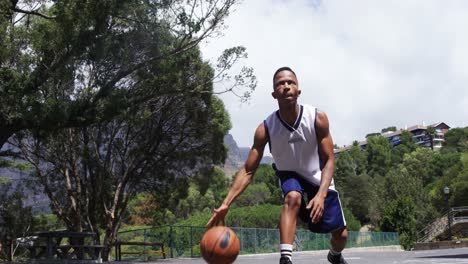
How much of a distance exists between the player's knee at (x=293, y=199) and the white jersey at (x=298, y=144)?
27 cm

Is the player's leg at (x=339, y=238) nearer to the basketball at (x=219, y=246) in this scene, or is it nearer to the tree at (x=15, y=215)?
the basketball at (x=219, y=246)

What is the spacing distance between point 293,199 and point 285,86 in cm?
87

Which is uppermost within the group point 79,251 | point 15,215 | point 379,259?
point 15,215

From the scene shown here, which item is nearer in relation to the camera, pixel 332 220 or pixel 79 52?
pixel 332 220

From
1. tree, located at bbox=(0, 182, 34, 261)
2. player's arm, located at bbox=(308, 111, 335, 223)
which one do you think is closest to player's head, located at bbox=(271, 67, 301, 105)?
player's arm, located at bbox=(308, 111, 335, 223)

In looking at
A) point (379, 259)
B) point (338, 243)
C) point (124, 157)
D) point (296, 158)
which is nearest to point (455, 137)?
point (124, 157)

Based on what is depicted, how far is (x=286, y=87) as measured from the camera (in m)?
4.59

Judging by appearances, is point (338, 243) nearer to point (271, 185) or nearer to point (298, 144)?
point (298, 144)

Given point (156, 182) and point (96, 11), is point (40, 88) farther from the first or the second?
point (156, 182)

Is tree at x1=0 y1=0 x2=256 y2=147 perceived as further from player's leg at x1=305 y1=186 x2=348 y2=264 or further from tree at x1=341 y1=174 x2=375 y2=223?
tree at x1=341 y1=174 x2=375 y2=223

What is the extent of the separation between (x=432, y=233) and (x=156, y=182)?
93.4 ft

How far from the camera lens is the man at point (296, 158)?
4.61m

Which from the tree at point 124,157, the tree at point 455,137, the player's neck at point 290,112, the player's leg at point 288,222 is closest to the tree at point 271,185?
the tree at point 124,157

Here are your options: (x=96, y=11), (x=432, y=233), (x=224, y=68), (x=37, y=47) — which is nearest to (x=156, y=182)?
(x=224, y=68)
